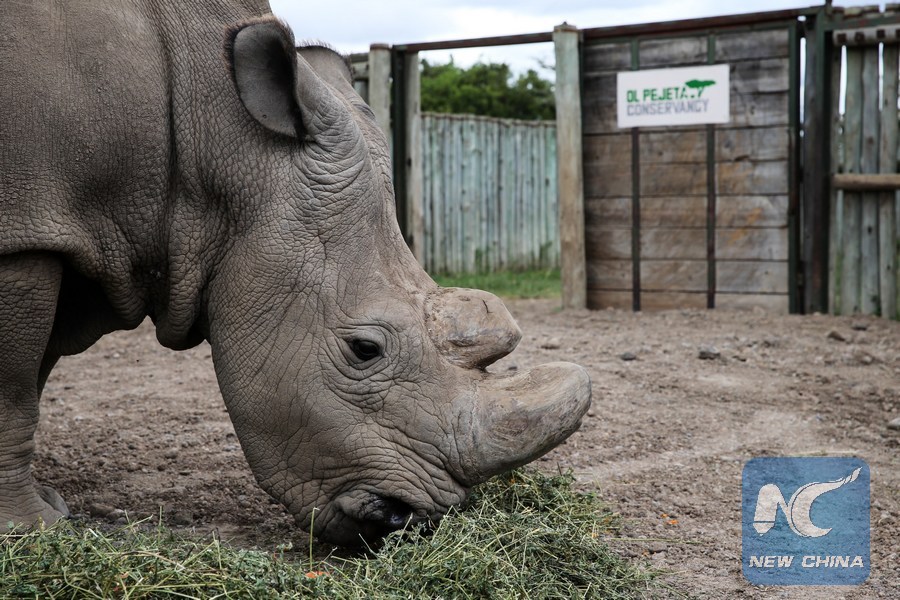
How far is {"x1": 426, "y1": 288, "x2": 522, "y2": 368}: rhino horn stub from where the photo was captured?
3396 mm

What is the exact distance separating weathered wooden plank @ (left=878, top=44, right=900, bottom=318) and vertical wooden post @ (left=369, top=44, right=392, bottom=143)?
14.2 feet

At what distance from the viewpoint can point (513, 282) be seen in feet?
43.8

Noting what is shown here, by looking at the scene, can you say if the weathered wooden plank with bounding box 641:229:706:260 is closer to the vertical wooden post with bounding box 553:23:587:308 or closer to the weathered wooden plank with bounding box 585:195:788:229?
the weathered wooden plank with bounding box 585:195:788:229

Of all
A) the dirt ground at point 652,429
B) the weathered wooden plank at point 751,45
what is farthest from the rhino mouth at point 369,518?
the weathered wooden plank at point 751,45

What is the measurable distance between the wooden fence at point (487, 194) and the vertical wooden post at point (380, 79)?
142 inches

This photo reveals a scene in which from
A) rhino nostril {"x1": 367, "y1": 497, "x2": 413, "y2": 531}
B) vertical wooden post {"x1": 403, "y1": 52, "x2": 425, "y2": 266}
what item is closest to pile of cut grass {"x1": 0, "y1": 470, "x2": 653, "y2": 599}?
rhino nostril {"x1": 367, "y1": 497, "x2": 413, "y2": 531}

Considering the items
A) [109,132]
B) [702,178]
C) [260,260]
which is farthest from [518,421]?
[702,178]

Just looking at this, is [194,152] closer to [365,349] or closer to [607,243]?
[365,349]

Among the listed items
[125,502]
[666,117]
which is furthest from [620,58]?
[125,502]

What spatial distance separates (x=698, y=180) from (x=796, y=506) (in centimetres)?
542

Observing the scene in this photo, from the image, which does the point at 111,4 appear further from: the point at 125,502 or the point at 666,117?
the point at 666,117

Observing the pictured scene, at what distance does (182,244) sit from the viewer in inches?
137

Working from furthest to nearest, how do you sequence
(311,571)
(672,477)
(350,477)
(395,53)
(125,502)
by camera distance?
(395,53)
(672,477)
(125,502)
(350,477)
(311,571)

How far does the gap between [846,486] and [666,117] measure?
5.41 m
